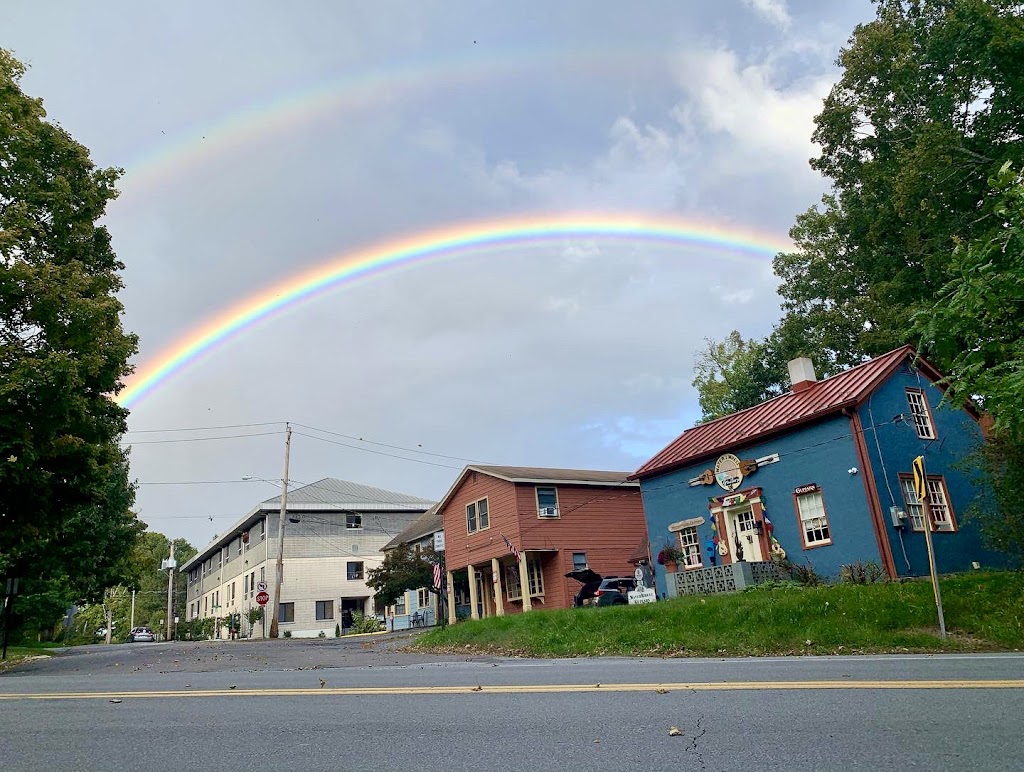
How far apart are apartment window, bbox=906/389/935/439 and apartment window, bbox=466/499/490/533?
18879mm

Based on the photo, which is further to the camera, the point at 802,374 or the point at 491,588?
the point at 491,588

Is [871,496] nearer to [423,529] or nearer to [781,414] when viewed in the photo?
[781,414]

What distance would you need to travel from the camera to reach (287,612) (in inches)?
2174

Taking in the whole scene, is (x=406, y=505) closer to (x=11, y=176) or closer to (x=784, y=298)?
(x=784, y=298)

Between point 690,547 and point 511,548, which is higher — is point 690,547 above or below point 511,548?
below

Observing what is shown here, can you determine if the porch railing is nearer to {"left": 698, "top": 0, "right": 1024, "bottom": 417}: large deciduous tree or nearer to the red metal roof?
the red metal roof

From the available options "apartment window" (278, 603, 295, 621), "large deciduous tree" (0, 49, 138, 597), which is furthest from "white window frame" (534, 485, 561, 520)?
"apartment window" (278, 603, 295, 621)

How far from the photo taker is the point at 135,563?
1442 inches

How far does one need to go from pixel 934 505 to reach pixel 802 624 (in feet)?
31.6

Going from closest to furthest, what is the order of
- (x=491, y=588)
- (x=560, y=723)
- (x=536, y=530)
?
(x=560, y=723)
(x=536, y=530)
(x=491, y=588)

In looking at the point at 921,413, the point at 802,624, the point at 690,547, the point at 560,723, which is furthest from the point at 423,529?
the point at 560,723

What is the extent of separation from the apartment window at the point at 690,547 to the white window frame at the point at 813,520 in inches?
153

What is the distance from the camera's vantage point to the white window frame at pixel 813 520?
21.7 metres

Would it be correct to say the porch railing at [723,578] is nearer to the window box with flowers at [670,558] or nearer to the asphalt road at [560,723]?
the window box with flowers at [670,558]
